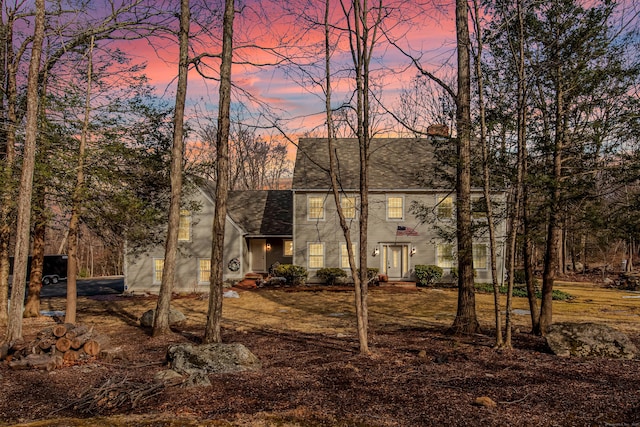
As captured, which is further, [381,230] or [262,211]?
[262,211]

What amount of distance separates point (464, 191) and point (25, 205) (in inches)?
416

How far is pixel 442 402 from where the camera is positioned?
6.37 meters

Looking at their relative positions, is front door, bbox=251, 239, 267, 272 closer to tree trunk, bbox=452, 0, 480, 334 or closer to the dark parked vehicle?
the dark parked vehicle

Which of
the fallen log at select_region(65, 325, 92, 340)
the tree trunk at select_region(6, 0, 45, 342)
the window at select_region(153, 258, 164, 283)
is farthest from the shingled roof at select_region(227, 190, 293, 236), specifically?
the fallen log at select_region(65, 325, 92, 340)

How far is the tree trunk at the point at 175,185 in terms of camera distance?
1248 cm

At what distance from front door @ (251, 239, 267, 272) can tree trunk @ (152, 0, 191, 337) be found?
1462 centimetres

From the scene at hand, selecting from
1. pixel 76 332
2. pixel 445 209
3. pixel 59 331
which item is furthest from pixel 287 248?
pixel 59 331

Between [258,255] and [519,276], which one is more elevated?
[258,255]

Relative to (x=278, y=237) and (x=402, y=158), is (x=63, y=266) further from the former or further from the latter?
(x=402, y=158)

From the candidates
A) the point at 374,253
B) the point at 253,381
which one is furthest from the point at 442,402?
the point at 374,253

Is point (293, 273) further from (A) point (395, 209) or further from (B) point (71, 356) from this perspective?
(B) point (71, 356)

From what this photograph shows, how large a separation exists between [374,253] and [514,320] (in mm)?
11025

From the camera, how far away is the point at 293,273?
23953 mm

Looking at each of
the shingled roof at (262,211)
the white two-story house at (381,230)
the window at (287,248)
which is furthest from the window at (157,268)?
the white two-story house at (381,230)
